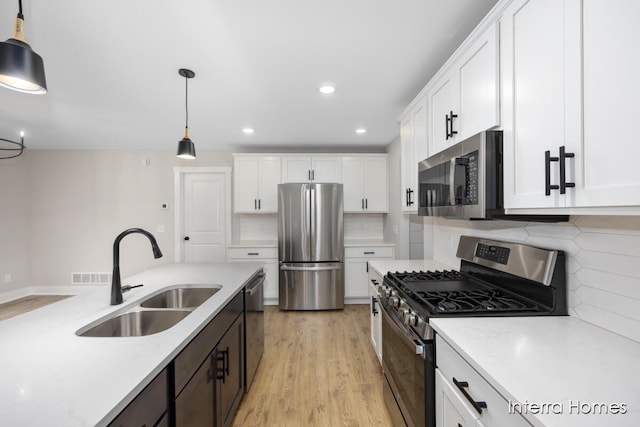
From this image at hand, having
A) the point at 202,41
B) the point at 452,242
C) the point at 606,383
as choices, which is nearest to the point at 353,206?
the point at 452,242

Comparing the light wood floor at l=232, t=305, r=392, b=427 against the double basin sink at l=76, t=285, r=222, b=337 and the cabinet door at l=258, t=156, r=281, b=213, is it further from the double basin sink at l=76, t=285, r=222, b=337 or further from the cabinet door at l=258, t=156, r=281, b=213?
the cabinet door at l=258, t=156, r=281, b=213

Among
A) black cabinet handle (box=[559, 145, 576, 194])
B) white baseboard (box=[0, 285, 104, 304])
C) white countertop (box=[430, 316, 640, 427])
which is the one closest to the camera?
white countertop (box=[430, 316, 640, 427])

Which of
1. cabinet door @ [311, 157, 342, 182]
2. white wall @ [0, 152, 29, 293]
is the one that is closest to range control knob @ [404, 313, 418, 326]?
cabinet door @ [311, 157, 342, 182]

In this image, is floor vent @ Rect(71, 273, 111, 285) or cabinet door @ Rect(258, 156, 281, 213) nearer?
cabinet door @ Rect(258, 156, 281, 213)

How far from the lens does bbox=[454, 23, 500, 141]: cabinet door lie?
1.31 metres

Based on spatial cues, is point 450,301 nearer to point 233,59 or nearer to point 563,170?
point 563,170

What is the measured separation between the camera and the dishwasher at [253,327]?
2.12 meters

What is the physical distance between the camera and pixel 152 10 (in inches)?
59.4

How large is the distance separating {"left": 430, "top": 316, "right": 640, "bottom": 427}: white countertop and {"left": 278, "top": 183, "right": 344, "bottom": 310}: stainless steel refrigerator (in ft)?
9.12

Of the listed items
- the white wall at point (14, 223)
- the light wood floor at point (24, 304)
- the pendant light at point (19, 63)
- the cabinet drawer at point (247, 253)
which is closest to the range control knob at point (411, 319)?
the pendant light at point (19, 63)

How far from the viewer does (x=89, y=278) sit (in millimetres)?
4793

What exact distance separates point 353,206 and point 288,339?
2.19 meters

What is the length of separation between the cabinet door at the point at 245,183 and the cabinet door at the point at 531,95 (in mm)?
3621

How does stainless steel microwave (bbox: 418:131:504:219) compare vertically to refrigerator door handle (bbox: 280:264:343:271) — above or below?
above
